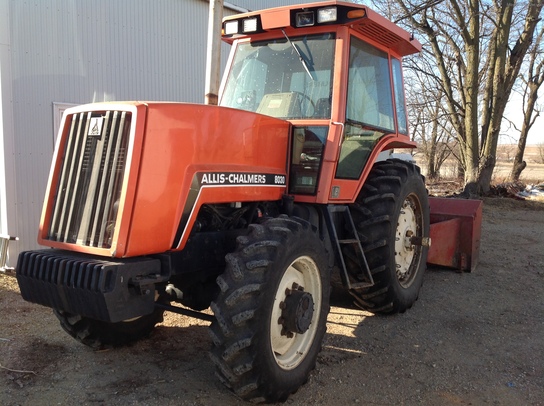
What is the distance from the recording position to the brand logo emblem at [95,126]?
3072 millimetres

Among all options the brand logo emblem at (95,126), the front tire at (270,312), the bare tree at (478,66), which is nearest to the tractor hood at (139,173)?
the brand logo emblem at (95,126)

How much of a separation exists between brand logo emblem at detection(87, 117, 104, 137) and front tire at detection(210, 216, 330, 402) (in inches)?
41.5

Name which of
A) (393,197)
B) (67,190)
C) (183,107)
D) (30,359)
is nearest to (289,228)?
(183,107)

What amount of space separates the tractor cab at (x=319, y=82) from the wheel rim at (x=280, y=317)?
0.68 metres

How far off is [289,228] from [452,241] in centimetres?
387

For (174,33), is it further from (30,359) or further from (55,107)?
(30,359)

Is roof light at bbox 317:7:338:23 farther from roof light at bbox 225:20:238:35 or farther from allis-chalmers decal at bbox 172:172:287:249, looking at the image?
allis-chalmers decal at bbox 172:172:287:249

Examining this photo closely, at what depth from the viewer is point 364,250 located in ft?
14.9

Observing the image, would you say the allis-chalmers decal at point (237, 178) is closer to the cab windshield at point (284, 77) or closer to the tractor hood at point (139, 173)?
the tractor hood at point (139, 173)

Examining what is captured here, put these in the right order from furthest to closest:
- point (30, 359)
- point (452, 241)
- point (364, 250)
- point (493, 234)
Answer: point (493, 234)
point (452, 241)
point (364, 250)
point (30, 359)

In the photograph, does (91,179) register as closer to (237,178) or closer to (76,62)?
(237,178)

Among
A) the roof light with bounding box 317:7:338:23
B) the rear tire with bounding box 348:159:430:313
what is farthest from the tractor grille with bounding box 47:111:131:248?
the rear tire with bounding box 348:159:430:313

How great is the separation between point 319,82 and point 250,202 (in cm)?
118

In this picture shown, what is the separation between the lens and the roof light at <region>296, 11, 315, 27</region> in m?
4.04
